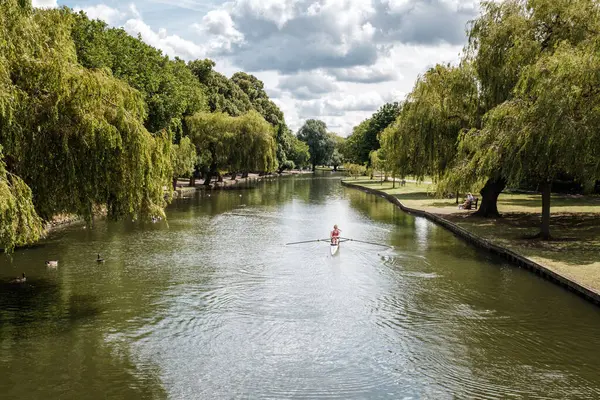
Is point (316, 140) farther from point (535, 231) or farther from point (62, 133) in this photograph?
point (62, 133)

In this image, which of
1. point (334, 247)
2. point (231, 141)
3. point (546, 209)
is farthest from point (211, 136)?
point (546, 209)

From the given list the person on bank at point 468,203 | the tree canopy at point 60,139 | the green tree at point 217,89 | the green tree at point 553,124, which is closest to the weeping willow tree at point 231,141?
the green tree at point 217,89

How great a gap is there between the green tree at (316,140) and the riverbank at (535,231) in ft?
Answer: 326

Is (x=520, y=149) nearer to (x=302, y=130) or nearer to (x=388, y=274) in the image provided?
(x=388, y=274)

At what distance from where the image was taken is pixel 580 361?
12984 mm

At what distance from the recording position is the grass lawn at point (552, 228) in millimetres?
20000

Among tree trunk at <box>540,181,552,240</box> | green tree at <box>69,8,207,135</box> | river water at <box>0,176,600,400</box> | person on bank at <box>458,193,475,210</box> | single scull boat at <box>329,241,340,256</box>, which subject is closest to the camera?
river water at <box>0,176,600,400</box>

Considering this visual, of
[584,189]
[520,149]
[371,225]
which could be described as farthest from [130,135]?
[584,189]

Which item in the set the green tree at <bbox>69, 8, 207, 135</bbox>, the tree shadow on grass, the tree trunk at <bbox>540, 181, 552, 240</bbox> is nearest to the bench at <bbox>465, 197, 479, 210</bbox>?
the tree shadow on grass

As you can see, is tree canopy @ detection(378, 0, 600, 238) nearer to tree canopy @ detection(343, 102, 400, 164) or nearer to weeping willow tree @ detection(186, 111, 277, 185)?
weeping willow tree @ detection(186, 111, 277, 185)

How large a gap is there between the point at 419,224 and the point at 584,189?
18.3m

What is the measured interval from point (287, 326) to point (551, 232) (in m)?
17.5

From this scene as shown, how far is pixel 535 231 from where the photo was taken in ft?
91.2

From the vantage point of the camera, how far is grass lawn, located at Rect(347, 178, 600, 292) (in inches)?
787
